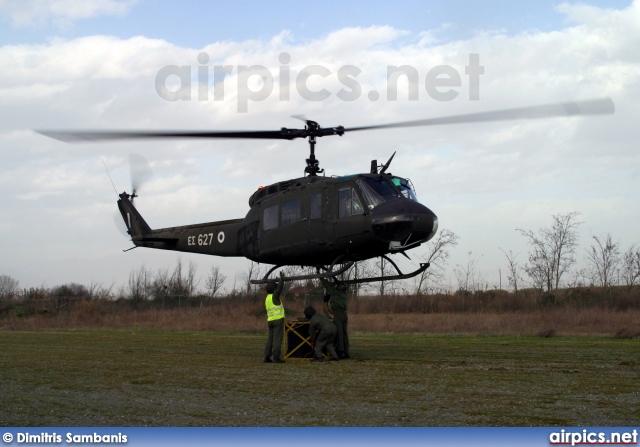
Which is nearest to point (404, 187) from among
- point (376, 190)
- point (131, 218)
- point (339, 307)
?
point (376, 190)

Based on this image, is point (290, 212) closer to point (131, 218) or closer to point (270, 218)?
point (270, 218)

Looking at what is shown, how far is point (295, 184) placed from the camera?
56.8ft

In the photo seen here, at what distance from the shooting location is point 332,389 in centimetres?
1098

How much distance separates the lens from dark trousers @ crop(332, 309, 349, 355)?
1638cm

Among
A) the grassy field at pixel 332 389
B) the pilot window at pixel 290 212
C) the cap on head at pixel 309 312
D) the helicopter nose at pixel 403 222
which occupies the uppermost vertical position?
the pilot window at pixel 290 212

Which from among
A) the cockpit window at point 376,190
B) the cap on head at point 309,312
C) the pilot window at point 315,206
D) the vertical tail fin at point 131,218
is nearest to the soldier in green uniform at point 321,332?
the cap on head at point 309,312

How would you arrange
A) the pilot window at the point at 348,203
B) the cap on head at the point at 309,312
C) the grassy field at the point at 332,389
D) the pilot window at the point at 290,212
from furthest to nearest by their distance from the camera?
the pilot window at the point at 290,212
the cap on head at the point at 309,312
the pilot window at the point at 348,203
the grassy field at the point at 332,389

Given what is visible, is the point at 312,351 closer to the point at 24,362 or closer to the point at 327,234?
the point at 327,234

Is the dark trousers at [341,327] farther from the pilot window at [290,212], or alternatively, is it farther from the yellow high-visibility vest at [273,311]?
the pilot window at [290,212]

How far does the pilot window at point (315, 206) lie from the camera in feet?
53.5

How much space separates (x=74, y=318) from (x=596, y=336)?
31750 mm

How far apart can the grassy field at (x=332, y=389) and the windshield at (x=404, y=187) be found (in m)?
3.70

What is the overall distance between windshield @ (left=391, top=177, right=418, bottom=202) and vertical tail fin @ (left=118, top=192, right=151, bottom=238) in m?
10.6

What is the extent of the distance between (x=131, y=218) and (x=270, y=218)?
27.4ft
